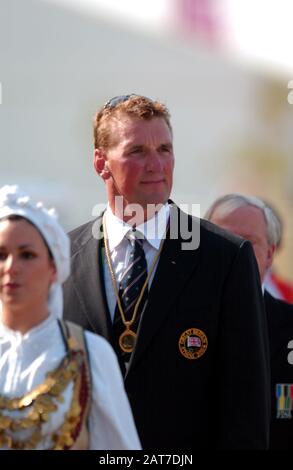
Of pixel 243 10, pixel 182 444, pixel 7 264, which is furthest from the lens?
pixel 243 10

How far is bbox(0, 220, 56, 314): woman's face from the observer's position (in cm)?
288

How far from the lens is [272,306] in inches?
184

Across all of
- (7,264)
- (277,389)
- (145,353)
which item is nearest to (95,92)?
(277,389)

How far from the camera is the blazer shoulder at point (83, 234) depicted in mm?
3928

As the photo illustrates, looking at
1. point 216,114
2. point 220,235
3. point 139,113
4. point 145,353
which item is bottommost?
point 145,353

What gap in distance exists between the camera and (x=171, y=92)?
11742 mm

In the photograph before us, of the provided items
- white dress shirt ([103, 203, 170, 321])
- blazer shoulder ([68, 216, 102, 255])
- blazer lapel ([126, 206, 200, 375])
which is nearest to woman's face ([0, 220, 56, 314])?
blazer lapel ([126, 206, 200, 375])

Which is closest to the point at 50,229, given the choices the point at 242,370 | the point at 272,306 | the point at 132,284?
the point at 132,284

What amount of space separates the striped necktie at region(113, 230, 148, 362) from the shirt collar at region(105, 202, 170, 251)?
0.02m

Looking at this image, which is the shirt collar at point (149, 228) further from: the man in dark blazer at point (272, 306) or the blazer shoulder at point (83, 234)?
the man in dark blazer at point (272, 306)

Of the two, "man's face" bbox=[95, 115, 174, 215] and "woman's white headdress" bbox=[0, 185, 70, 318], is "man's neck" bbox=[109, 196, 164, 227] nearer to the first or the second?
"man's face" bbox=[95, 115, 174, 215]

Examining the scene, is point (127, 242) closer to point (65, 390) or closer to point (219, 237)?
point (219, 237)

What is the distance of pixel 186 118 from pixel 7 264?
9002mm

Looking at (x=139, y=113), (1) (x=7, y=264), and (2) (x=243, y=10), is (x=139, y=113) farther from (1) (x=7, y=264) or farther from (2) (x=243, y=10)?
(2) (x=243, y=10)
